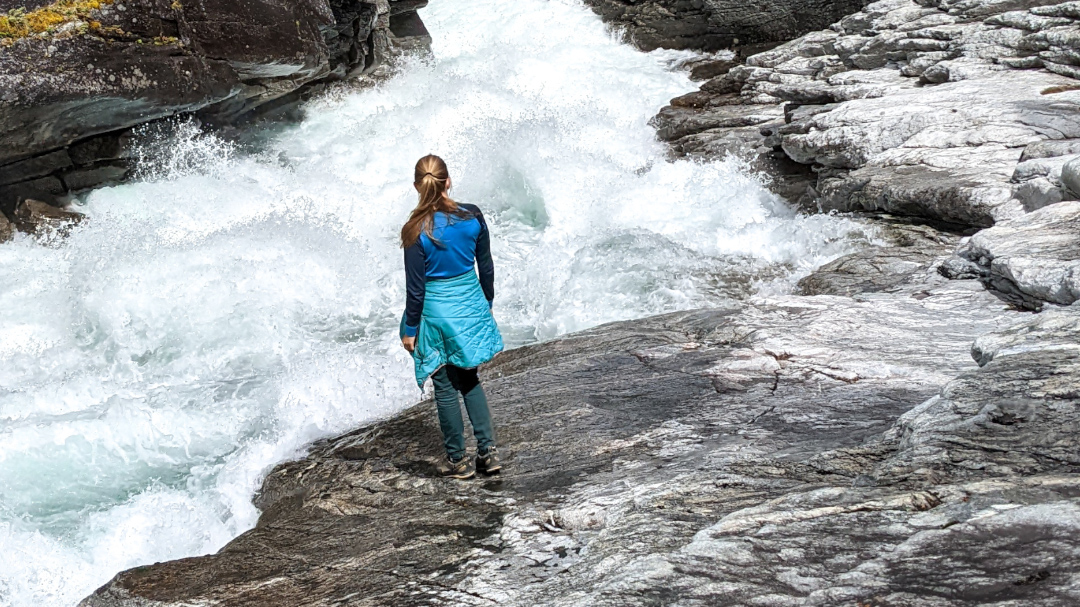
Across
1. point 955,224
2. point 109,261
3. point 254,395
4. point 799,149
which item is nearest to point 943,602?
point 254,395

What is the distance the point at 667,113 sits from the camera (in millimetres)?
15883

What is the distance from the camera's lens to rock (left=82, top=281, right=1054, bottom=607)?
2.79 metres

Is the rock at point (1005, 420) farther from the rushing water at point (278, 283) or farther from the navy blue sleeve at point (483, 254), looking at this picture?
the rushing water at point (278, 283)

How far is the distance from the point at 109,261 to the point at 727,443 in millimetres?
8396

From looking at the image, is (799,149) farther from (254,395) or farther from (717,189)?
(254,395)

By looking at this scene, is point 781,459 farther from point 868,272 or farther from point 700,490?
point 868,272

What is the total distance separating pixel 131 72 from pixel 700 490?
10483 mm

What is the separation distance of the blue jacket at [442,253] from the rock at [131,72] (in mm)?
8443

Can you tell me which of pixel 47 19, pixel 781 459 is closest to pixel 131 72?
pixel 47 19

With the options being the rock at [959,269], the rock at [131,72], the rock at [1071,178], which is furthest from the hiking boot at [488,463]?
the rock at [131,72]

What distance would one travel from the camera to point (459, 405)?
468cm

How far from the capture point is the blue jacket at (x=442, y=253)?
437 cm

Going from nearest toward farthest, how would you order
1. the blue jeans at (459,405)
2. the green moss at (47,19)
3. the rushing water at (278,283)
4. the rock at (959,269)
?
the blue jeans at (459,405) → the rushing water at (278,283) → the rock at (959,269) → the green moss at (47,19)

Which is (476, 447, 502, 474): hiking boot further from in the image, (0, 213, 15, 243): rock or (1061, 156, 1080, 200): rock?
(0, 213, 15, 243): rock
